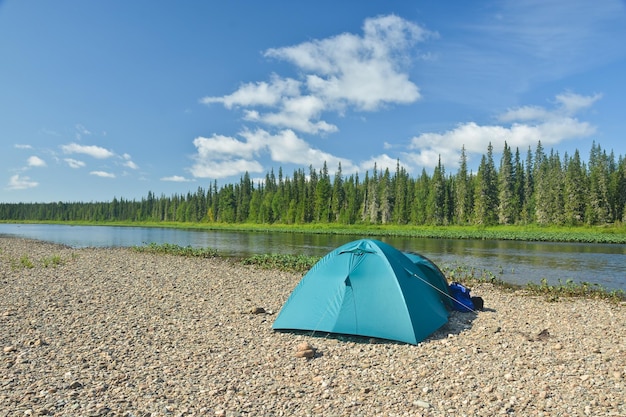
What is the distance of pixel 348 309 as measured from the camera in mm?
9008

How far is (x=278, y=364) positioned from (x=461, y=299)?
682 cm

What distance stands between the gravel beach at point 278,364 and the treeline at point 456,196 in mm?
69199

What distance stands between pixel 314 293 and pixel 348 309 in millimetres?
996

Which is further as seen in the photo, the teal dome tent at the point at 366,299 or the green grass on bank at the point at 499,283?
the green grass on bank at the point at 499,283

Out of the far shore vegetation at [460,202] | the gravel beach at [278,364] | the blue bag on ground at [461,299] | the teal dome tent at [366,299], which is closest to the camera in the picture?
the gravel beach at [278,364]

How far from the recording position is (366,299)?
9078mm

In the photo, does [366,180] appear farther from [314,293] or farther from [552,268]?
[314,293]

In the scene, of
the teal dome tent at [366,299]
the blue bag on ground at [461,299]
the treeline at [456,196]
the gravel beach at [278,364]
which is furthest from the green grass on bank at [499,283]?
the treeline at [456,196]

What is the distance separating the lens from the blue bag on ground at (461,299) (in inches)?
461

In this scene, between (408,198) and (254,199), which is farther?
(254,199)

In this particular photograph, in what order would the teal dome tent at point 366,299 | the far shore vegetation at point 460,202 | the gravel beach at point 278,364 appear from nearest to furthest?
the gravel beach at point 278,364 → the teal dome tent at point 366,299 → the far shore vegetation at point 460,202

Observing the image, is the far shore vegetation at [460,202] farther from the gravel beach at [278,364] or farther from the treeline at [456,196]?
the gravel beach at [278,364]

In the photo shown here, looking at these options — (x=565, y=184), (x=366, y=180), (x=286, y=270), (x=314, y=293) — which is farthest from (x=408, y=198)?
(x=314, y=293)

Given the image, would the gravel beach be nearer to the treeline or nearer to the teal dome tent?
the teal dome tent
